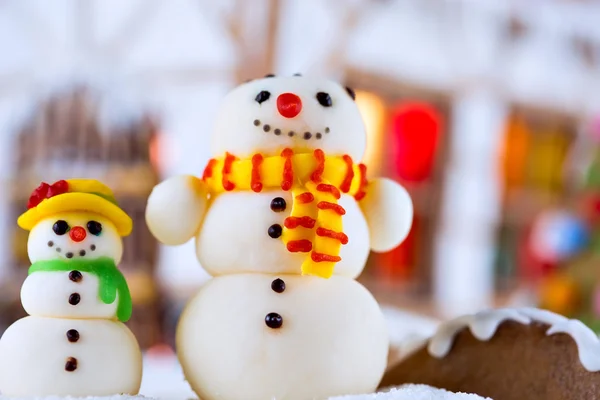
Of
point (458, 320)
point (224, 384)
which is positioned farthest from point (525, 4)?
point (224, 384)

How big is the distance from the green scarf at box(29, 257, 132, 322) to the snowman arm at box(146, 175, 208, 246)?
6cm

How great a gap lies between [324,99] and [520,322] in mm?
258

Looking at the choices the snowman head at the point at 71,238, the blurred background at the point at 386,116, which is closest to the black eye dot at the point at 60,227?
the snowman head at the point at 71,238

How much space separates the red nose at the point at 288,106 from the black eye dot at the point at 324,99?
0.02 metres

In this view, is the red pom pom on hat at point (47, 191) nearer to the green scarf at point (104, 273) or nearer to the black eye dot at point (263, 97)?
the green scarf at point (104, 273)

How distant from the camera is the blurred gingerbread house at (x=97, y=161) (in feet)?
7.90

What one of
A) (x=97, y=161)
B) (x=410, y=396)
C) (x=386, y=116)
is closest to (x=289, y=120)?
(x=410, y=396)

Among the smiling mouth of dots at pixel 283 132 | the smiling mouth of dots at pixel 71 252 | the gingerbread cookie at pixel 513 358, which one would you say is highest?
the smiling mouth of dots at pixel 283 132

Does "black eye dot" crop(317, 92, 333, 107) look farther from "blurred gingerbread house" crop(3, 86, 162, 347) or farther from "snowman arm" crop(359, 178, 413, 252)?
"blurred gingerbread house" crop(3, 86, 162, 347)

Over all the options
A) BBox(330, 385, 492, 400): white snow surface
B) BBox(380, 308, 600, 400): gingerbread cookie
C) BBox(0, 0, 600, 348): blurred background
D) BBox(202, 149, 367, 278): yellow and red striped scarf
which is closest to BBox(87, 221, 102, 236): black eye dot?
BBox(202, 149, 367, 278): yellow and red striped scarf

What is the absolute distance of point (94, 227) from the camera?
1.71 feet

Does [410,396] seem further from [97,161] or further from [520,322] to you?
[97,161]

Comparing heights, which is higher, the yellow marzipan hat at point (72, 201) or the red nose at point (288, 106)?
the red nose at point (288, 106)

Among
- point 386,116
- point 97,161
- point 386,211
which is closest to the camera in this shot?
point 386,211
